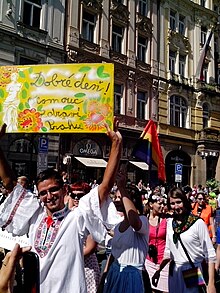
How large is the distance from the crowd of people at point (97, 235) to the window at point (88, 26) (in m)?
17.4

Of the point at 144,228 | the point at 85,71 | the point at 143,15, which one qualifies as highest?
the point at 143,15

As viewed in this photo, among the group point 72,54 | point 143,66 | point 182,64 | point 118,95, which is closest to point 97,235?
point 72,54

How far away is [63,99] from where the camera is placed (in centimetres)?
997

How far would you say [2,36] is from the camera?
16641mm

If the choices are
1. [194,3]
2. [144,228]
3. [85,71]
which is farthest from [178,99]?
[144,228]

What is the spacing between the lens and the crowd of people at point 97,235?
247 centimetres

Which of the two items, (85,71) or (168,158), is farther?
(168,158)

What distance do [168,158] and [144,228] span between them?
66.8ft

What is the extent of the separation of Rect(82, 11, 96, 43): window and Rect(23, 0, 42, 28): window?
9.26 ft

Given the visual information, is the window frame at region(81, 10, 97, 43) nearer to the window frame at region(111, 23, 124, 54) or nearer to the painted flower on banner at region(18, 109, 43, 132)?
the window frame at region(111, 23, 124, 54)

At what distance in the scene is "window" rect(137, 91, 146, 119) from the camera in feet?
73.9

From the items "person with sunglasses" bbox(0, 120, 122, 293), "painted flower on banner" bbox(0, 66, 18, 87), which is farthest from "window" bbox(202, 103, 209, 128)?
"person with sunglasses" bbox(0, 120, 122, 293)

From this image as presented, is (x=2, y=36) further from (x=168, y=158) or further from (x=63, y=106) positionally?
(x=168, y=158)

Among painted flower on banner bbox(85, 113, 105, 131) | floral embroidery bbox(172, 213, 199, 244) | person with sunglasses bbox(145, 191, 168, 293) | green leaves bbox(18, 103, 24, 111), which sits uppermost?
green leaves bbox(18, 103, 24, 111)
